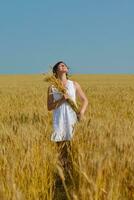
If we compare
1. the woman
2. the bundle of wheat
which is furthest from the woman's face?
the bundle of wheat

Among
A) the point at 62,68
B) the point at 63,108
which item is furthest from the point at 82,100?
the point at 62,68

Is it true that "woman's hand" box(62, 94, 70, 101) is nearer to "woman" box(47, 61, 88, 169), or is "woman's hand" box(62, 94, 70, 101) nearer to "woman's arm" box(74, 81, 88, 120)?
"woman" box(47, 61, 88, 169)

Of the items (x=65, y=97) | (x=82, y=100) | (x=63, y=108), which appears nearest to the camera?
(x=65, y=97)

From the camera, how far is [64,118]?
17.8 feet

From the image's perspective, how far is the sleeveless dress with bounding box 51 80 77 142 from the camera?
17.5 feet

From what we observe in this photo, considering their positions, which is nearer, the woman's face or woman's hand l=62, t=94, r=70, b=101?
woman's hand l=62, t=94, r=70, b=101

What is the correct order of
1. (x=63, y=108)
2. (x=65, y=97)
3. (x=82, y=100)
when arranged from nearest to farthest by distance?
(x=65, y=97)
(x=63, y=108)
(x=82, y=100)

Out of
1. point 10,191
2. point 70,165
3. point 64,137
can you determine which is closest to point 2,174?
point 10,191

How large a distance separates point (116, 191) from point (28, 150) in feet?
3.20

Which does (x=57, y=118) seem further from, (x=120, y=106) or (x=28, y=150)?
(x=120, y=106)

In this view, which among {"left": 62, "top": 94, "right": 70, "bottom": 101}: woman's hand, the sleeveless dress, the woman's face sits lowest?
the sleeveless dress

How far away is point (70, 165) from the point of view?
14.8 ft

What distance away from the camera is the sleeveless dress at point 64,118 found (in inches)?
209

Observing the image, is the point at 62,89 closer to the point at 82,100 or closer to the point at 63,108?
the point at 63,108
